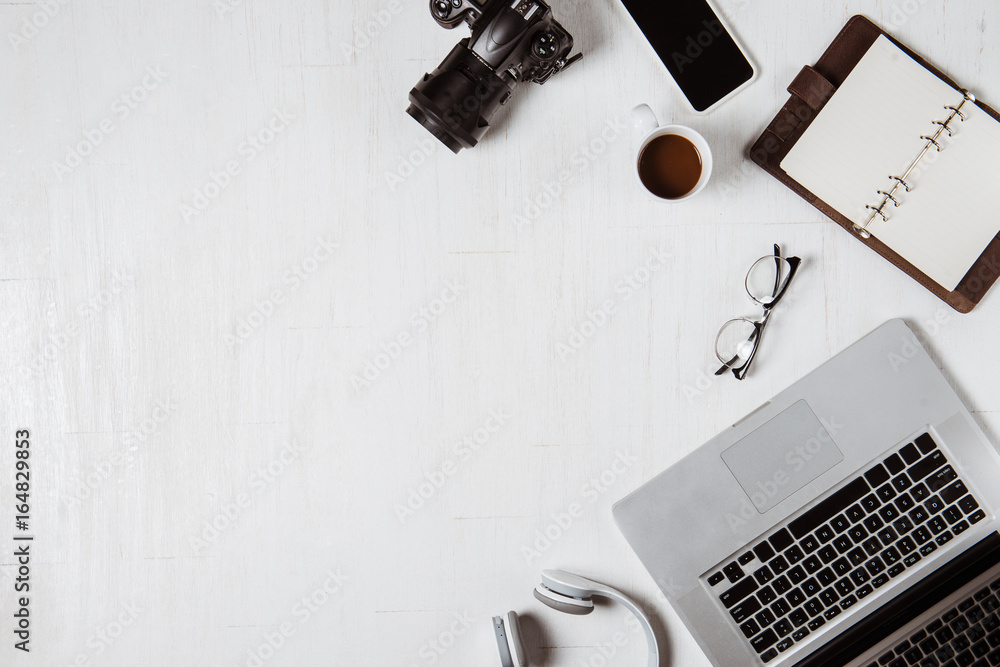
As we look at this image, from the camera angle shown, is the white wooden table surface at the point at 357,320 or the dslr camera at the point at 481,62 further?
the white wooden table surface at the point at 357,320

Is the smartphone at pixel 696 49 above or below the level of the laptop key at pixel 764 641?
above

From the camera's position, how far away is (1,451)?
896mm

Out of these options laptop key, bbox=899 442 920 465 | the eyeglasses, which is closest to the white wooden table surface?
the eyeglasses

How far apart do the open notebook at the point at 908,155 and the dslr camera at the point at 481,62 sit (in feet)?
1.27

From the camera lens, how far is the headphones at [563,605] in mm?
819

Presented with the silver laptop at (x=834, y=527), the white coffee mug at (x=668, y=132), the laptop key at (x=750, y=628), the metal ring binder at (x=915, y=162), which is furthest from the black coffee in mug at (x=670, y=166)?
the laptop key at (x=750, y=628)

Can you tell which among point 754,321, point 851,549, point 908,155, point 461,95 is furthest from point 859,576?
point 461,95

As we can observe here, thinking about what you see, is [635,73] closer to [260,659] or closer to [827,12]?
[827,12]

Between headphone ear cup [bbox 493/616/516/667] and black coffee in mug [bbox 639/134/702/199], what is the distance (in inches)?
25.6

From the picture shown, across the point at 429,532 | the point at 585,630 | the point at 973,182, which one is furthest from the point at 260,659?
the point at 973,182

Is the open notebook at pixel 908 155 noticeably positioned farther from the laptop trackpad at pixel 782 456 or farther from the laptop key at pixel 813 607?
the laptop key at pixel 813 607

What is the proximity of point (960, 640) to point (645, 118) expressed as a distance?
2.71 feet

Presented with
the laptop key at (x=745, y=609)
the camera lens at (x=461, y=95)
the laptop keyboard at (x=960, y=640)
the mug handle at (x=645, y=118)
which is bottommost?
the laptop keyboard at (x=960, y=640)

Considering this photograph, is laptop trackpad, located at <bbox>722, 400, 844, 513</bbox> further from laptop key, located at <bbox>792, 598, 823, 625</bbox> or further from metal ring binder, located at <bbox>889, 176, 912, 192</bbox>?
metal ring binder, located at <bbox>889, 176, 912, 192</bbox>
